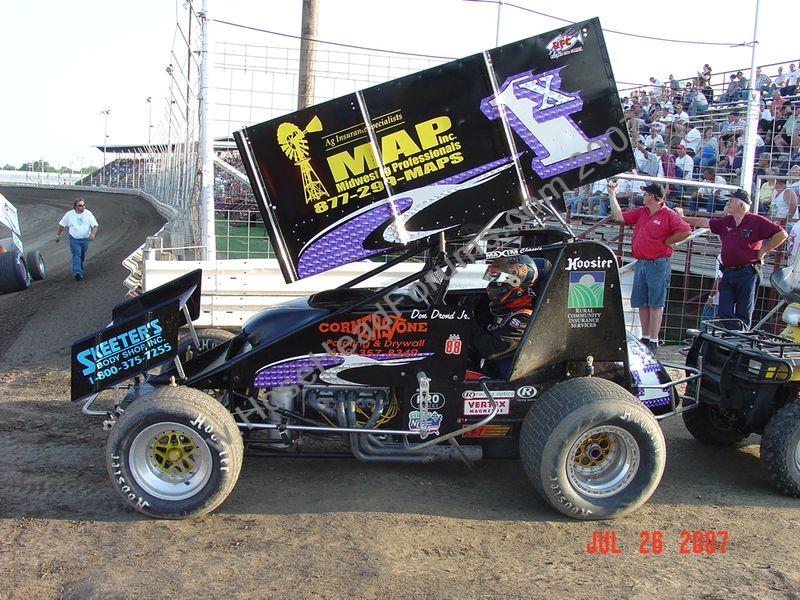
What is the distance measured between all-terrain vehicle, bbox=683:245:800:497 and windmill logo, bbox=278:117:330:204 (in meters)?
3.02

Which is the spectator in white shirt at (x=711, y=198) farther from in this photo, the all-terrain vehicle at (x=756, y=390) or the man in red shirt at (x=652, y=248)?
the all-terrain vehicle at (x=756, y=390)

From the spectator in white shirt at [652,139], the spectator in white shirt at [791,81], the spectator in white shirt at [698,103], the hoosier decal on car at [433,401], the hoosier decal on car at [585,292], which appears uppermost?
the spectator in white shirt at [791,81]

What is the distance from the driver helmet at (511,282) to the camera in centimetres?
446

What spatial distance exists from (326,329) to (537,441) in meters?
1.40

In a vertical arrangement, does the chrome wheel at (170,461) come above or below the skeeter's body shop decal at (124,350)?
below

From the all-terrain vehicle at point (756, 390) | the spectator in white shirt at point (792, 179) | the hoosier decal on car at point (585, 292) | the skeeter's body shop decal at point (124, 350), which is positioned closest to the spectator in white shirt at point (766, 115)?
the spectator in white shirt at point (792, 179)

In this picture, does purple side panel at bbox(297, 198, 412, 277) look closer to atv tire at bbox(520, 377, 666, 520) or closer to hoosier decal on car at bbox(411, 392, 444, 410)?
hoosier decal on car at bbox(411, 392, 444, 410)

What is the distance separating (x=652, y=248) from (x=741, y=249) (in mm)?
861

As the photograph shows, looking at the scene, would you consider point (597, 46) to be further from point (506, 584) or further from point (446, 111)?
point (506, 584)

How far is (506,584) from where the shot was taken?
3463 mm

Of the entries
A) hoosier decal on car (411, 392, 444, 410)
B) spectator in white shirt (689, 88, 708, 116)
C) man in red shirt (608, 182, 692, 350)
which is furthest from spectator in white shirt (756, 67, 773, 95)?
hoosier decal on car (411, 392, 444, 410)

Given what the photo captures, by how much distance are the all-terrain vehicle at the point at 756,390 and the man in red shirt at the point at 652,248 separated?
5.50 feet

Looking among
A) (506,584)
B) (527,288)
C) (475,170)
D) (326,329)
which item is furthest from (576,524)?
(475,170)
